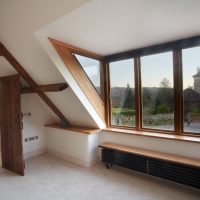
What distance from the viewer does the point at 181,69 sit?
104 inches

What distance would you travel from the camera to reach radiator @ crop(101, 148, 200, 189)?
2229 millimetres

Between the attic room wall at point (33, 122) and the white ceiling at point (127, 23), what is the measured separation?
1894 mm

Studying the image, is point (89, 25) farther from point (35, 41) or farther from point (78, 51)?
point (78, 51)

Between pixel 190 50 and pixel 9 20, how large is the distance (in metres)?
2.58

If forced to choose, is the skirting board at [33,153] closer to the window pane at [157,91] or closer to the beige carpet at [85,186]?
the beige carpet at [85,186]

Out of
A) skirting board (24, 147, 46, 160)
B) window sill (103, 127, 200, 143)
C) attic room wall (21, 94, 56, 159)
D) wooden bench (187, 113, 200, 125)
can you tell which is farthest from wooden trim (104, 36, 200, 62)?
skirting board (24, 147, 46, 160)

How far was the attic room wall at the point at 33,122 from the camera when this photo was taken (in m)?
3.71

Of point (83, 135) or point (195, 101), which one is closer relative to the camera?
point (195, 101)

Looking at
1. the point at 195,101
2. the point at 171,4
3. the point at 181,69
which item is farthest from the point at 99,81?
the point at 171,4

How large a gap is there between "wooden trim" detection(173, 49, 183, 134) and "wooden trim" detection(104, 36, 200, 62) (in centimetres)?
11

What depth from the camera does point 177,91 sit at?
106 inches

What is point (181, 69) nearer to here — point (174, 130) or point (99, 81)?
point (174, 130)

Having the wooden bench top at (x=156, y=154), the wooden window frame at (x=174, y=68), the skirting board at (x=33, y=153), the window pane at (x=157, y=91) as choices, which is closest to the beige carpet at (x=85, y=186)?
the wooden bench top at (x=156, y=154)

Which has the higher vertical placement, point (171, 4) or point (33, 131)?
point (171, 4)
